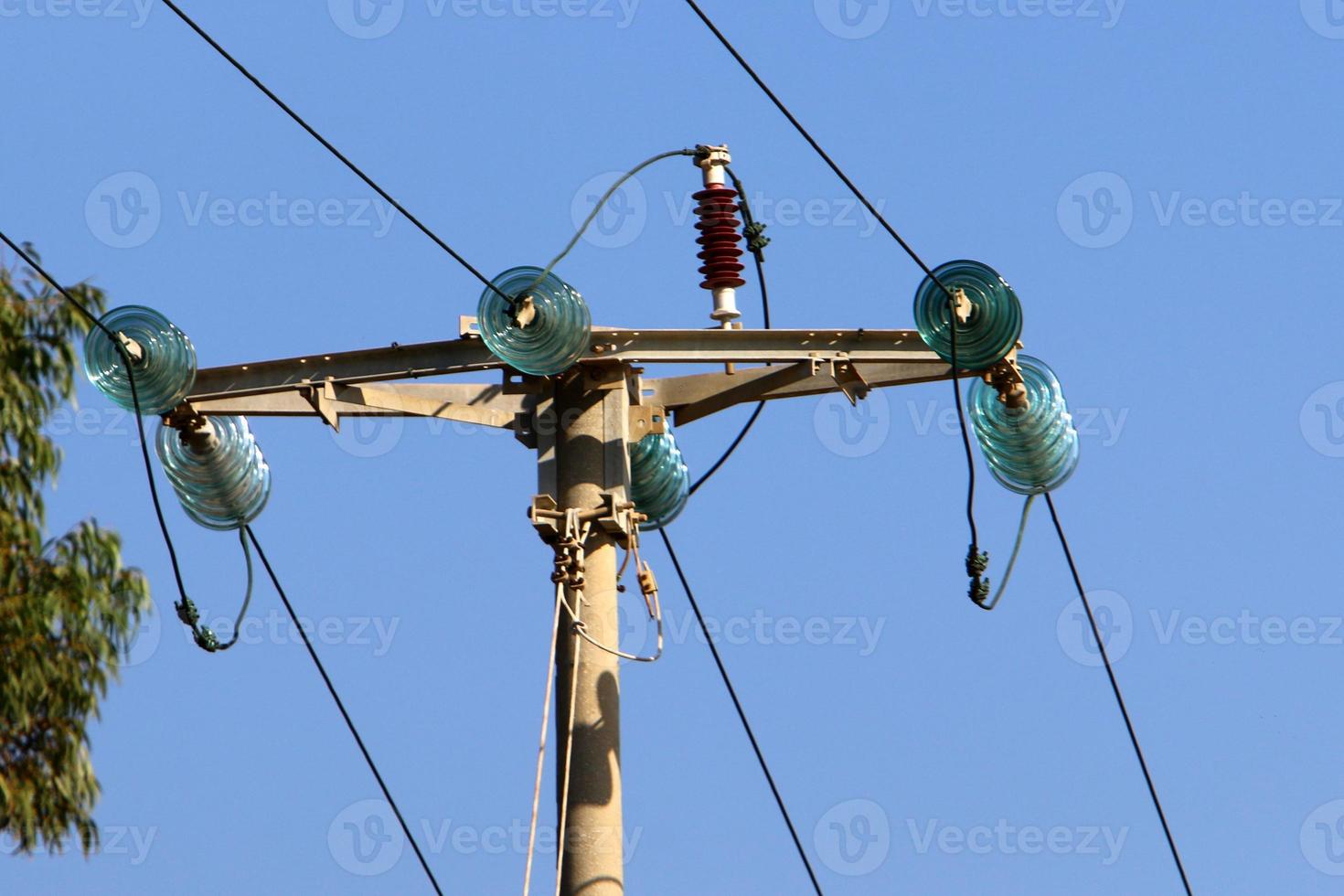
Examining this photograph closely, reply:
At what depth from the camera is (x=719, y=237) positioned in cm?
1328

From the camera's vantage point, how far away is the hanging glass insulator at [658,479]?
46.3ft

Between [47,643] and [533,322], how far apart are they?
10.0 meters

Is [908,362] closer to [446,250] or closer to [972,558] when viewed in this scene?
[972,558]

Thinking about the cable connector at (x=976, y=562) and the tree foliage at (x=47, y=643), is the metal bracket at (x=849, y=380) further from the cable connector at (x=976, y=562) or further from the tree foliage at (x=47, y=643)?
the tree foliage at (x=47, y=643)

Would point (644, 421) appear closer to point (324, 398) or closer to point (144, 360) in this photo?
point (324, 398)

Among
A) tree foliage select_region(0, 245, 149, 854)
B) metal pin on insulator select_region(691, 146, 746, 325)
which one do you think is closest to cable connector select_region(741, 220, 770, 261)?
metal pin on insulator select_region(691, 146, 746, 325)

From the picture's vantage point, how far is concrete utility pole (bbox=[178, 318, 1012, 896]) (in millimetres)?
12508

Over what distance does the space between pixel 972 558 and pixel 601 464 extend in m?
1.91

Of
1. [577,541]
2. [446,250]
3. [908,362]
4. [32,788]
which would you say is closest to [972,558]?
[908,362]

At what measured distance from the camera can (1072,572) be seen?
14453 mm

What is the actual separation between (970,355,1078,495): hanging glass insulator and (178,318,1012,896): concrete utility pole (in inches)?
19.8

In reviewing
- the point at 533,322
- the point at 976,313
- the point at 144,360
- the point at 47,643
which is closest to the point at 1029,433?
the point at 976,313

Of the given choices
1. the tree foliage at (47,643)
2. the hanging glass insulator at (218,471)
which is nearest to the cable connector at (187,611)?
the hanging glass insulator at (218,471)

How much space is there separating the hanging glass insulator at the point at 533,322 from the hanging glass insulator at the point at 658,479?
1589 millimetres
